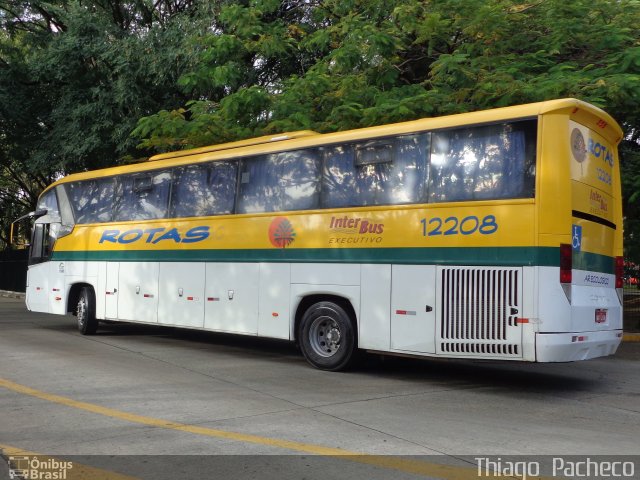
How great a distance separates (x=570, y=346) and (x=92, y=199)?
33.7 feet

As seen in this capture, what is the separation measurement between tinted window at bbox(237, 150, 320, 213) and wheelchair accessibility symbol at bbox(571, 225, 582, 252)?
370 centimetres

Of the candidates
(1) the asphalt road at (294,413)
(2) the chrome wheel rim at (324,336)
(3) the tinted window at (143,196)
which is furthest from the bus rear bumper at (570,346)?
(3) the tinted window at (143,196)

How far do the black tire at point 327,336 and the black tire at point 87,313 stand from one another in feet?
19.2

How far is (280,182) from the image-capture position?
1019 centimetres

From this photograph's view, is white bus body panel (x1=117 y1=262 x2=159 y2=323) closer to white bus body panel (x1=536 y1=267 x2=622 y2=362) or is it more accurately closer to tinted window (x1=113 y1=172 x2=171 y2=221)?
tinted window (x1=113 y1=172 x2=171 y2=221)

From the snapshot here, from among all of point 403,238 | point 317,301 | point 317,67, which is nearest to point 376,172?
point 403,238

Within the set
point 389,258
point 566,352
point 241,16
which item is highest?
point 241,16

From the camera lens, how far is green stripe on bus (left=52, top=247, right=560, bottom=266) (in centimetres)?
752

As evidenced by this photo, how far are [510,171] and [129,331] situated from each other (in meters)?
10.2

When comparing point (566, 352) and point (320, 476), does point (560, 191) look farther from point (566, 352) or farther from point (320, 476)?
point (320, 476)

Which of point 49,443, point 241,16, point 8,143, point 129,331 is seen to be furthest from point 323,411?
point 8,143

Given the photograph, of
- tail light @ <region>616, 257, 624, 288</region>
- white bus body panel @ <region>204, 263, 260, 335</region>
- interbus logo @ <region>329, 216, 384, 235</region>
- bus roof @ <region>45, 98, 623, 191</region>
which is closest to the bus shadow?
white bus body panel @ <region>204, 263, 260, 335</region>

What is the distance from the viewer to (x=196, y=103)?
14766mm

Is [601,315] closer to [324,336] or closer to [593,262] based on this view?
[593,262]
